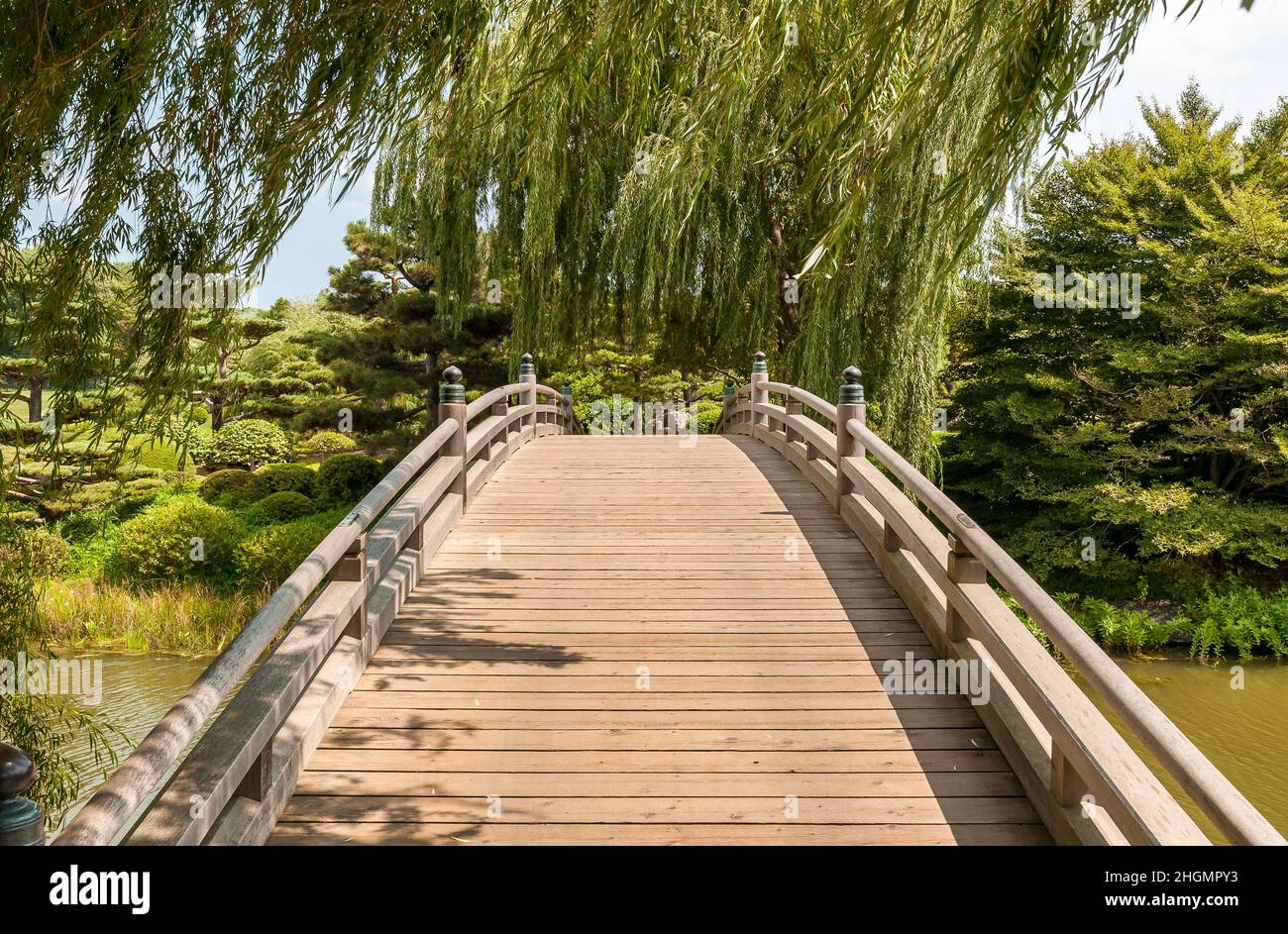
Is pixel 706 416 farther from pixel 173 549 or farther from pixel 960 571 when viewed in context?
pixel 960 571

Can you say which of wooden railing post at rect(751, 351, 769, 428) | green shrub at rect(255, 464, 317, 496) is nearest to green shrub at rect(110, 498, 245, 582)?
green shrub at rect(255, 464, 317, 496)

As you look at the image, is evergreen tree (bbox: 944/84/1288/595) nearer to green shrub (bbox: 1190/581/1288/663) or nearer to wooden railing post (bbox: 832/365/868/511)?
green shrub (bbox: 1190/581/1288/663)

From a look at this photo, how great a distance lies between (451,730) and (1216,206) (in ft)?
53.2

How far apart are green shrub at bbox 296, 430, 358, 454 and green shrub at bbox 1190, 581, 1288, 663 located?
16283mm

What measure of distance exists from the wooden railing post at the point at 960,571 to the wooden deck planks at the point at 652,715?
0.32 meters

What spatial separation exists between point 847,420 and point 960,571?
242 centimetres

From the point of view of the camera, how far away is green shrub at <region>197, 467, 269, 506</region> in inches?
784

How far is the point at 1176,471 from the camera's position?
51.3ft

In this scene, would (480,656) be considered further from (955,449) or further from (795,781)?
(955,449)

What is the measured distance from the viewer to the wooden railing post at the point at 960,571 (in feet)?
12.9

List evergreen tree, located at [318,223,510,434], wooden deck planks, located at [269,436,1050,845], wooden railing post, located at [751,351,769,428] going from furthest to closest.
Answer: evergreen tree, located at [318,223,510,434] → wooden railing post, located at [751,351,769,428] → wooden deck planks, located at [269,436,1050,845]

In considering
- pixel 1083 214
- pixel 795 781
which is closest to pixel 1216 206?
pixel 1083 214

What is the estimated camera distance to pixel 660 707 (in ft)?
12.7
